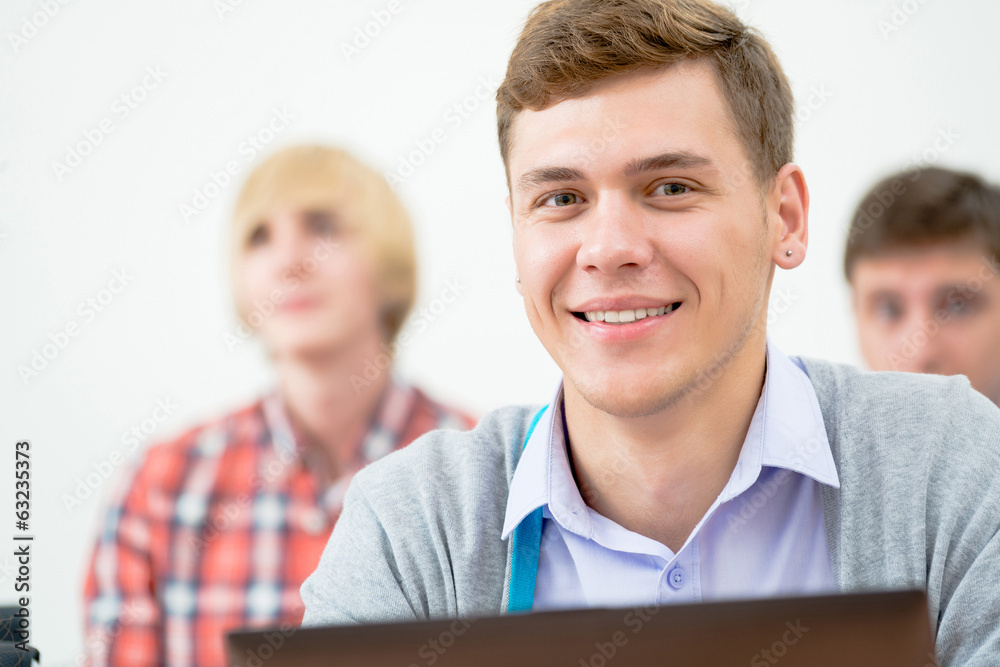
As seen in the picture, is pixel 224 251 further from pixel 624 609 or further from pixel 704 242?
pixel 624 609

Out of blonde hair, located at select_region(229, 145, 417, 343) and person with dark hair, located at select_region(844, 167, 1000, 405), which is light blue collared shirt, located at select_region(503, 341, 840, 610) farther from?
blonde hair, located at select_region(229, 145, 417, 343)

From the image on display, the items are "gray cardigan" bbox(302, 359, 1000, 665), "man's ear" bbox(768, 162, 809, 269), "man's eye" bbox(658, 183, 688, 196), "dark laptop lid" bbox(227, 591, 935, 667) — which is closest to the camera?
"dark laptop lid" bbox(227, 591, 935, 667)

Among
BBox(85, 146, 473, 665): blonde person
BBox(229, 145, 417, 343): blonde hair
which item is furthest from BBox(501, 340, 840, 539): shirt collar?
BBox(229, 145, 417, 343): blonde hair

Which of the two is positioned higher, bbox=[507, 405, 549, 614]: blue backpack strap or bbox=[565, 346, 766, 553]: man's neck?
bbox=[565, 346, 766, 553]: man's neck

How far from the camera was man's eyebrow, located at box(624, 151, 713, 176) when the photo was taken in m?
1.21

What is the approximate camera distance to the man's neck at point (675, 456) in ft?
4.30

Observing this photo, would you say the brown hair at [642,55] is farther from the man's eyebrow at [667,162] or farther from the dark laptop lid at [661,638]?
the dark laptop lid at [661,638]

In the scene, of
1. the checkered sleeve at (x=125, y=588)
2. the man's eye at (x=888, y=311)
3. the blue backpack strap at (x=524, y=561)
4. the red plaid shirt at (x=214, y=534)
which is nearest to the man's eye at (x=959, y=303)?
the man's eye at (x=888, y=311)

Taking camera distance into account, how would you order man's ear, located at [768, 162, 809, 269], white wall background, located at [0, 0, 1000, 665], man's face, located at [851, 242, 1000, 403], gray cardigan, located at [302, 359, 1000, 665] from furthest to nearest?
white wall background, located at [0, 0, 1000, 665] → man's face, located at [851, 242, 1000, 403] → man's ear, located at [768, 162, 809, 269] → gray cardigan, located at [302, 359, 1000, 665]

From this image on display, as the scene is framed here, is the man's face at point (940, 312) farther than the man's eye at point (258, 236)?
No

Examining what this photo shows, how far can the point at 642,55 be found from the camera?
4.10 ft

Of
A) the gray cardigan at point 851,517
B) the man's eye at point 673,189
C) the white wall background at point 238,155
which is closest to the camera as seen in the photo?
the gray cardigan at point 851,517

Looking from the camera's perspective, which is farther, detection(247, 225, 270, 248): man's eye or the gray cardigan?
detection(247, 225, 270, 248): man's eye

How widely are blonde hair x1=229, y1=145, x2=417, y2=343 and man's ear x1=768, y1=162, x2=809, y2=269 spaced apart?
1867 mm
